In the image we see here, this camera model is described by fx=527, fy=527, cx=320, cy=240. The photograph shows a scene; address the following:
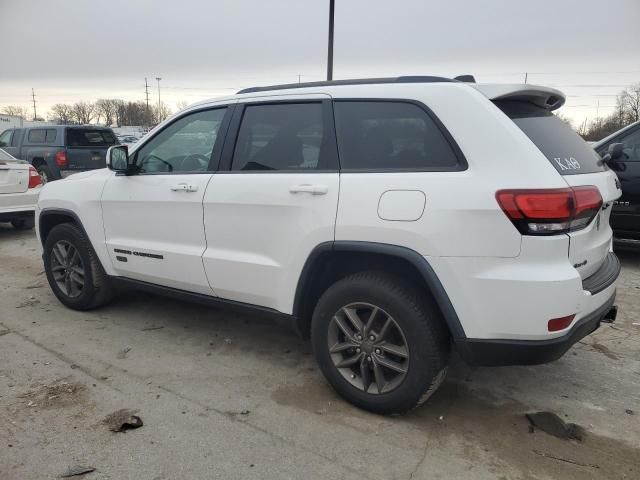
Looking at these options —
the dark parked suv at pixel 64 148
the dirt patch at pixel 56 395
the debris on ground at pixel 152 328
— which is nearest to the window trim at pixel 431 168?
the dirt patch at pixel 56 395

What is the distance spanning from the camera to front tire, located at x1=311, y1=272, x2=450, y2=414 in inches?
109

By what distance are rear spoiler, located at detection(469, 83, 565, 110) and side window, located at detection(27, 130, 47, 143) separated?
13.0 metres

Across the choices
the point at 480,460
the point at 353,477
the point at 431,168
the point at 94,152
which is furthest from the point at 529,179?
the point at 94,152

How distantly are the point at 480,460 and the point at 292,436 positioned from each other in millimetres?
974

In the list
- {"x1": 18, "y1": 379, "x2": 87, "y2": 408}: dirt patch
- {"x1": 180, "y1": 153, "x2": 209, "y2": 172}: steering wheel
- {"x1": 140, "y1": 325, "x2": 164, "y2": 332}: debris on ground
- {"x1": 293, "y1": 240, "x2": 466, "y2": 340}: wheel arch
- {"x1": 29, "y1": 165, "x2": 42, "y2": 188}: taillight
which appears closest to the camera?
{"x1": 293, "y1": 240, "x2": 466, "y2": 340}: wheel arch

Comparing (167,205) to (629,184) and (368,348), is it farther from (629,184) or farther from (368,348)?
(629,184)

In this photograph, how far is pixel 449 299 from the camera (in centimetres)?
266

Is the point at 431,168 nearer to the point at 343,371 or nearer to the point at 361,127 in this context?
the point at 361,127

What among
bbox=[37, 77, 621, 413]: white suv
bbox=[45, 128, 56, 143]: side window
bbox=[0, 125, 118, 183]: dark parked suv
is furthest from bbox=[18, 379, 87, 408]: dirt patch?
bbox=[45, 128, 56, 143]: side window

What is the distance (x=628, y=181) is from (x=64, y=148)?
38.4 ft

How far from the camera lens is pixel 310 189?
306cm

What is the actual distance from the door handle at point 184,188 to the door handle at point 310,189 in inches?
33.4

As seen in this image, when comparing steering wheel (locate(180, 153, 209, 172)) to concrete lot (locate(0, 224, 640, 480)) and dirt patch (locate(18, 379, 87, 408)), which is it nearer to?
concrete lot (locate(0, 224, 640, 480))

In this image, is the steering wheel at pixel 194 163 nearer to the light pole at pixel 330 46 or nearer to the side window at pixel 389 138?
the side window at pixel 389 138
